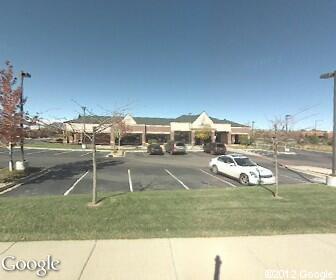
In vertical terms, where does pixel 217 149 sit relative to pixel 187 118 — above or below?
below

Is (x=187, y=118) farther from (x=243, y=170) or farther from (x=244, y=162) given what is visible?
(x=243, y=170)

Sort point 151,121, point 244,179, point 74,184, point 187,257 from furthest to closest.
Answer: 1. point 151,121
2. point 244,179
3. point 74,184
4. point 187,257

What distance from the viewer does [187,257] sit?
5.04 m

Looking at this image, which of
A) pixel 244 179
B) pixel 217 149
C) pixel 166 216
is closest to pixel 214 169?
pixel 244 179

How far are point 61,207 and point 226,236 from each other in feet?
15.2

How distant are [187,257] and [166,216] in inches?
88.6

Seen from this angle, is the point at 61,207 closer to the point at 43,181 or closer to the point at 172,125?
the point at 43,181

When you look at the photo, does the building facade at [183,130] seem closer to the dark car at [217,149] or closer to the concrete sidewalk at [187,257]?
the dark car at [217,149]

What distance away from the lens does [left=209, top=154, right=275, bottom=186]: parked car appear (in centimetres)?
1349

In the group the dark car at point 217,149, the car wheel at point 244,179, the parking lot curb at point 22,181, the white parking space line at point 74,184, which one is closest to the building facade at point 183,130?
the dark car at point 217,149

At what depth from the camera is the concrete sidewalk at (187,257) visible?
446cm

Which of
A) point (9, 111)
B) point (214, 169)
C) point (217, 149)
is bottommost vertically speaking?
point (214, 169)

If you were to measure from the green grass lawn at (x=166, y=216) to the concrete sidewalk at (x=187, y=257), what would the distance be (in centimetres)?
39

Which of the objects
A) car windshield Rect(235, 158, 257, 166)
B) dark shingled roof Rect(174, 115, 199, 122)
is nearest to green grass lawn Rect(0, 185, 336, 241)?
car windshield Rect(235, 158, 257, 166)
